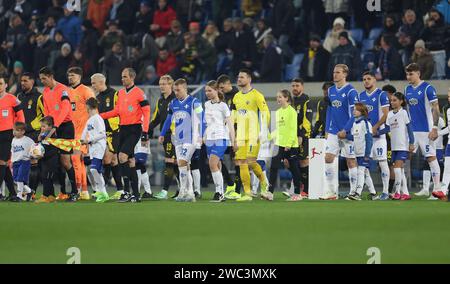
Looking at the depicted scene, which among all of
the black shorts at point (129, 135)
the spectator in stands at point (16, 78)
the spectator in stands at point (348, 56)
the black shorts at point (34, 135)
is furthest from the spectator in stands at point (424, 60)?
the spectator in stands at point (16, 78)

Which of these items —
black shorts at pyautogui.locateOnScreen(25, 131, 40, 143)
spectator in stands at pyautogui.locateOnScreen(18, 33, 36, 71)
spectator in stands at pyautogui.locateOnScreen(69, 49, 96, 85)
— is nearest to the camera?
black shorts at pyautogui.locateOnScreen(25, 131, 40, 143)

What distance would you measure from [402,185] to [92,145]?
18.8 feet

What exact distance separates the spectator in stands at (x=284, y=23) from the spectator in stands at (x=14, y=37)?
770 centimetres

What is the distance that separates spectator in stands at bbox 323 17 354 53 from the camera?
28.0 metres

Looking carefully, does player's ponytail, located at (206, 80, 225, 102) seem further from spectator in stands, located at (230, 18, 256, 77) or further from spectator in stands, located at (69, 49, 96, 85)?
spectator in stands, located at (69, 49, 96, 85)

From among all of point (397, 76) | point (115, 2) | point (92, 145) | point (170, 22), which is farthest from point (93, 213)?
point (115, 2)

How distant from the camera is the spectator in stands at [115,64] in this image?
30734 millimetres

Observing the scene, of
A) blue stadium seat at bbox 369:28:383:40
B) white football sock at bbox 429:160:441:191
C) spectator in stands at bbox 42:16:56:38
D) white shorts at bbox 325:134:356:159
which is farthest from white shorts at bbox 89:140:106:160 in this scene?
spectator in stands at bbox 42:16:56:38

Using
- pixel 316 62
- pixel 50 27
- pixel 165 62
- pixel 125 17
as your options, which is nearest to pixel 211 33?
pixel 165 62

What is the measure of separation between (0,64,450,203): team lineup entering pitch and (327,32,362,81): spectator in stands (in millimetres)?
4834

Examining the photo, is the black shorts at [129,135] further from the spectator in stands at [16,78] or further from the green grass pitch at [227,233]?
the spectator in stands at [16,78]

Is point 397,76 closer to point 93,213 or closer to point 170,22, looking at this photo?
point 170,22

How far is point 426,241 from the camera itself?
1343 cm

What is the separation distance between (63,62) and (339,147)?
1234 cm
